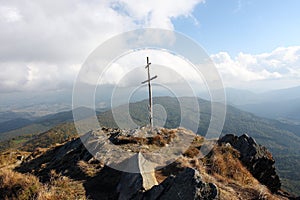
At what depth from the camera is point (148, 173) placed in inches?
535

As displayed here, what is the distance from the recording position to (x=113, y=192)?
1350 centimetres

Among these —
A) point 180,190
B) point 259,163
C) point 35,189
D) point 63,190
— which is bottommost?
point 259,163

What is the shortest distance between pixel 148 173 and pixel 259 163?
12379 mm

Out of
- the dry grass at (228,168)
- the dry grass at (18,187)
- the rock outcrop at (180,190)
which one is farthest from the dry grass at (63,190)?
the dry grass at (228,168)

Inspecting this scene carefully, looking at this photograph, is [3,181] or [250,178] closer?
[3,181]

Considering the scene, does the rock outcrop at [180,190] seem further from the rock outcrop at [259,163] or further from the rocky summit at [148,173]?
the rock outcrop at [259,163]

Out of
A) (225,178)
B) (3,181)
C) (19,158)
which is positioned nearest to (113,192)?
(3,181)

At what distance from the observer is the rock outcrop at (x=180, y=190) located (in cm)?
989

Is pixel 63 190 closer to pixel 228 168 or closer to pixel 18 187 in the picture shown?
pixel 18 187

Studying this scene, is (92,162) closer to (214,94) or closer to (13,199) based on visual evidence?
(13,199)

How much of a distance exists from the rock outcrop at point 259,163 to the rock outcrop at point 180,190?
A: 11.5m

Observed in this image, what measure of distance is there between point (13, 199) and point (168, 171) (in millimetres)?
9463

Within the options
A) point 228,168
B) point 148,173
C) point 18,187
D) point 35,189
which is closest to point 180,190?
point 148,173

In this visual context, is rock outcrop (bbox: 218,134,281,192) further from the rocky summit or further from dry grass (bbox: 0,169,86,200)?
dry grass (bbox: 0,169,86,200)
